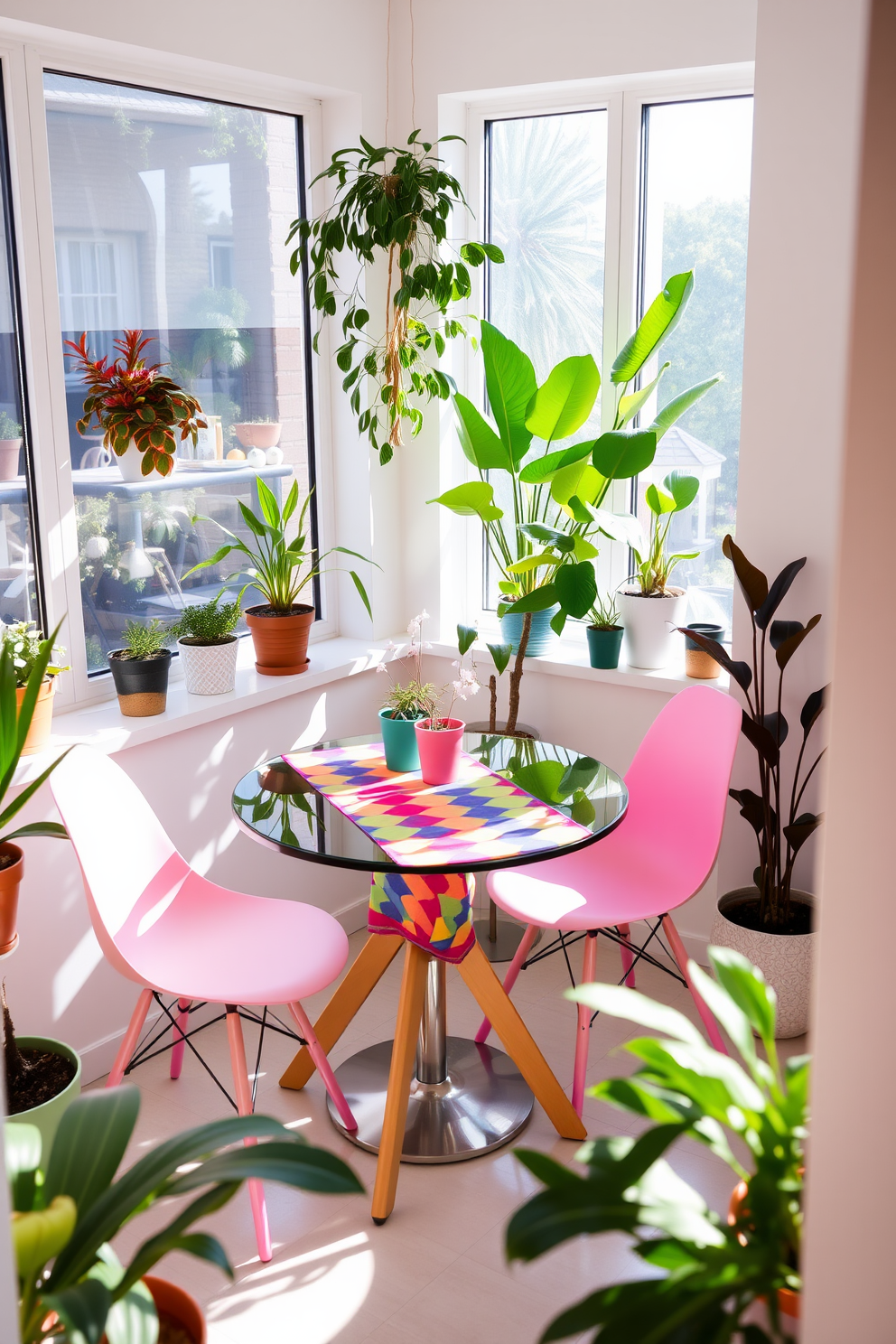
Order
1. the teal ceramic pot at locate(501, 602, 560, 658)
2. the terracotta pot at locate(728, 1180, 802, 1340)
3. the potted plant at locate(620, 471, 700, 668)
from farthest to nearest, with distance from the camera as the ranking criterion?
the teal ceramic pot at locate(501, 602, 560, 658), the potted plant at locate(620, 471, 700, 668), the terracotta pot at locate(728, 1180, 802, 1340)

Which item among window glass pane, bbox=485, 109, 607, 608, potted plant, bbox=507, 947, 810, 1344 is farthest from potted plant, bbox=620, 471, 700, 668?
potted plant, bbox=507, 947, 810, 1344

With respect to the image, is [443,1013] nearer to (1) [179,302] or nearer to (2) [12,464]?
(2) [12,464]

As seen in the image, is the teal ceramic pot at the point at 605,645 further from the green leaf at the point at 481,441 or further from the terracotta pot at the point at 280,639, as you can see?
the terracotta pot at the point at 280,639

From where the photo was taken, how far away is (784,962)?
3061 millimetres

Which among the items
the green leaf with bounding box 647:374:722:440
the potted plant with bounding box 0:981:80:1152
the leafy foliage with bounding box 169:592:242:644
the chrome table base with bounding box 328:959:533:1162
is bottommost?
the chrome table base with bounding box 328:959:533:1162

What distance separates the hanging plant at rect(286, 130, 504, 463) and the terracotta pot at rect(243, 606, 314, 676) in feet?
1.84

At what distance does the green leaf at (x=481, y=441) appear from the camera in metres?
3.53

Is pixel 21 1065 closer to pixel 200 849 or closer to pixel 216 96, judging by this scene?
pixel 200 849

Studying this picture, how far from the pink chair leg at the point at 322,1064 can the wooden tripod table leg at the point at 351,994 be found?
11 cm

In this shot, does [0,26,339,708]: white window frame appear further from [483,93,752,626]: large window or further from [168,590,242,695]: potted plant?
[483,93,752,626]: large window

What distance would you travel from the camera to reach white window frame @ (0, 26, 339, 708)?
284cm

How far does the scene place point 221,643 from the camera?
3365 mm

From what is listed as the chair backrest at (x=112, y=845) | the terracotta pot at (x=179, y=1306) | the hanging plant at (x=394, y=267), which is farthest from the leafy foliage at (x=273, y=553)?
the terracotta pot at (x=179, y=1306)

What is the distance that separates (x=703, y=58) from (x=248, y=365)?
60.0 inches
